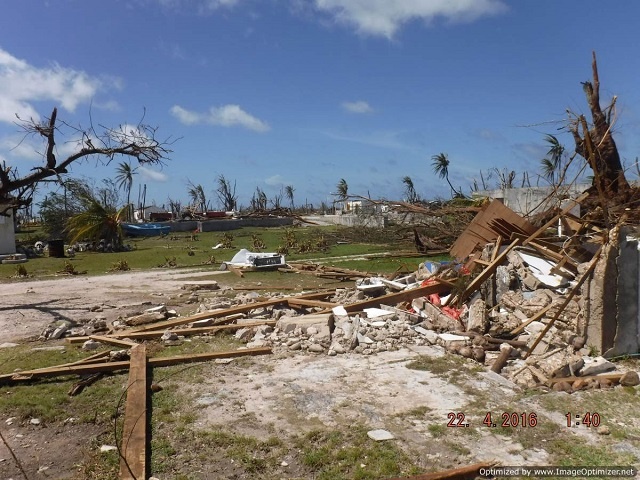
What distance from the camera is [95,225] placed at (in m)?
26.6

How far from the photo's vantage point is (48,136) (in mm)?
11469

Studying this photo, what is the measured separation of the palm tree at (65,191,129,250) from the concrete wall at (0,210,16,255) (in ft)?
8.81

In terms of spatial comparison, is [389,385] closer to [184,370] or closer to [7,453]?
[184,370]

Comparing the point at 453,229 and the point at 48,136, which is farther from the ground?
the point at 48,136

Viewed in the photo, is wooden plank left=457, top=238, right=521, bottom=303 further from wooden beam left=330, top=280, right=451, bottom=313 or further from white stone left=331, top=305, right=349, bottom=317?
white stone left=331, top=305, right=349, bottom=317

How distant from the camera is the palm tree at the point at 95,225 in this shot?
87.5 feet

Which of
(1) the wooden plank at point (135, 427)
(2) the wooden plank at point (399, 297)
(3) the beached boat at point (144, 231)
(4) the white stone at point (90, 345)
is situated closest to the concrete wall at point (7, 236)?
(3) the beached boat at point (144, 231)

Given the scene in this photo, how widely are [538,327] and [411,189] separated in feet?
113

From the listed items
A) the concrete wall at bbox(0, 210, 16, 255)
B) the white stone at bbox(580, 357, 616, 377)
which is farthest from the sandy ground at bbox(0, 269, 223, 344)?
the concrete wall at bbox(0, 210, 16, 255)

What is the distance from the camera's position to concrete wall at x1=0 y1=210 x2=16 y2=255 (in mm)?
25125

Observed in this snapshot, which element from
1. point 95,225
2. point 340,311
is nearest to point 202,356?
point 340,311

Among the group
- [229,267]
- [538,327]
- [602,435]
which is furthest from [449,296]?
[229,267]

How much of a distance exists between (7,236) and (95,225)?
12.6ft

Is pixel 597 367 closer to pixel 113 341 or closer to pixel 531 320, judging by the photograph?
pixel 531 320
